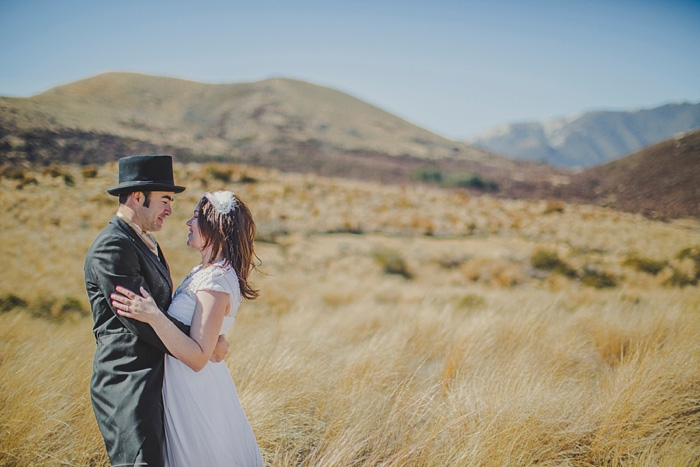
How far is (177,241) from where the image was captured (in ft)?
45.2

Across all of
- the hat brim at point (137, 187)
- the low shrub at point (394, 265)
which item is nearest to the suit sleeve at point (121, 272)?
the hat brim at point (137, 187)

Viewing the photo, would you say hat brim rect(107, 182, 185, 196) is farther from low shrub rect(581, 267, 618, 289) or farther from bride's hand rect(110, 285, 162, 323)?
low shrub rect(581, 267, 618, 289)

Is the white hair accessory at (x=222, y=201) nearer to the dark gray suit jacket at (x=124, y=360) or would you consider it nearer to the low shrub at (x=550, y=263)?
the dark gray suit jacket at (x=124, y=360)

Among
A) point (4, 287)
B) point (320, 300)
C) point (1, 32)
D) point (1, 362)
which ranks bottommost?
point (320, 300)

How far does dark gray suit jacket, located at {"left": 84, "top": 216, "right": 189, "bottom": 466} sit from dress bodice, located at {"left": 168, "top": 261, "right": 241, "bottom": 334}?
3.3 inches


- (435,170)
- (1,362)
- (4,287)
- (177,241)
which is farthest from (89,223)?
(435,170)

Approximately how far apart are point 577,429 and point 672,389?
101 cm

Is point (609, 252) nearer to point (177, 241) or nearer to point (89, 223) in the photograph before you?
point (177, 241)

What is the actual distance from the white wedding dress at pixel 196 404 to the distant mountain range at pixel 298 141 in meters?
7.55

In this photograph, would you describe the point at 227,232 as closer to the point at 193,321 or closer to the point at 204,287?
the point at 204,287

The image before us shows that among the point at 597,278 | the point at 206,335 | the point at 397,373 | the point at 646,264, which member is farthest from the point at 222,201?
the point at 646,264

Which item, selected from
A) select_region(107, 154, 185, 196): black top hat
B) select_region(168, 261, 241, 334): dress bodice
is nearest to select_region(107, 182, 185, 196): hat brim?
select_region(107, 154, 185, 196): black top hat

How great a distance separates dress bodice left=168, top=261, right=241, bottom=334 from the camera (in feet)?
5.69

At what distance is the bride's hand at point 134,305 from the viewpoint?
5.06ft
